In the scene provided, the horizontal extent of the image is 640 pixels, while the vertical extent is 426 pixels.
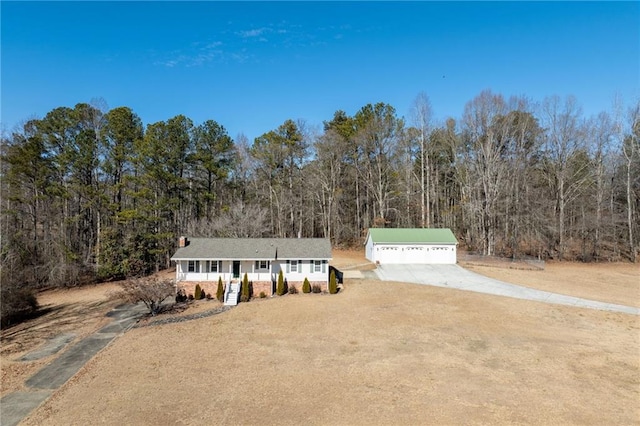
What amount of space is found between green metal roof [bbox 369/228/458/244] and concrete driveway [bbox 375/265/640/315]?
8.05 ft

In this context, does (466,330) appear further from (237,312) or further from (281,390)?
(237,312)

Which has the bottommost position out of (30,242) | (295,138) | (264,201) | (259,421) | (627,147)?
(259,421)

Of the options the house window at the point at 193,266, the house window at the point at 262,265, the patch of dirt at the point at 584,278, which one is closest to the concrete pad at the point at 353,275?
the house window at the point at 262,265

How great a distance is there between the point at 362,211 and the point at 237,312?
32.0 m

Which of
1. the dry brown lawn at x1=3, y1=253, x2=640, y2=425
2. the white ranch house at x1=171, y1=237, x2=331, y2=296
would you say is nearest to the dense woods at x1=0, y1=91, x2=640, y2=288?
the white ranch house at x1=171, y1=237, x2=331, y2=296

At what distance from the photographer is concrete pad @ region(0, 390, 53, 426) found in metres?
10.2

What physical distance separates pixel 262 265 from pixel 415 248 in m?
15.5

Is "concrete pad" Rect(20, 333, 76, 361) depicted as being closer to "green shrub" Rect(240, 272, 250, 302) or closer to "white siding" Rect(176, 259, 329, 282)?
"white siding" Rect(176, 259, 329, 282)

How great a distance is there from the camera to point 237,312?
20969 mm

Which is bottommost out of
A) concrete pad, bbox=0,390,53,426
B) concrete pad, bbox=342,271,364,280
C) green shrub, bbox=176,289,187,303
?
concrete pad, bbox=0,390,53,426

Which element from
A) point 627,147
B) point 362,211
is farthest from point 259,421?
point 627,147

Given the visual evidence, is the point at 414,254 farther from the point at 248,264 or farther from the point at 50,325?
the point at 50,325

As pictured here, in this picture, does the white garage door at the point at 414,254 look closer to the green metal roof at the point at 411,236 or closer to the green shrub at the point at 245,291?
the green metal roof at the point at 411,236

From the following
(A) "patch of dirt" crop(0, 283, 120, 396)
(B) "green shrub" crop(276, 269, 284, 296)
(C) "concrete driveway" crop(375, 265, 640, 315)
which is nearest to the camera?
(A) "patch of dirt" crop(0, 283, 120, 396)
